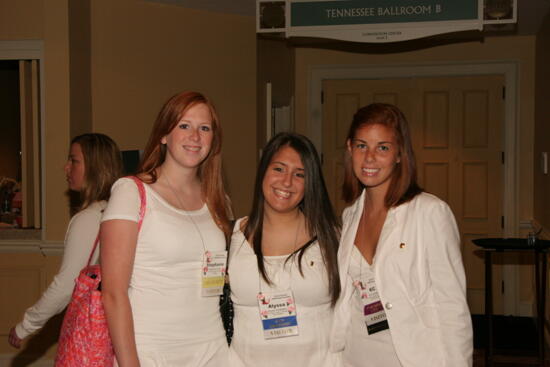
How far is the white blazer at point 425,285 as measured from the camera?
2.00 meters

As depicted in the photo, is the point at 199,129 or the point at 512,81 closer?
the point at 199,129

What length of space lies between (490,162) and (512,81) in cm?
90

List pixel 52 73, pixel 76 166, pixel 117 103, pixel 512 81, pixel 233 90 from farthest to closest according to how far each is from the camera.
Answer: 1. pixel 512 81
2. pixel 233 90
3. pixel 117 103
4. pixel 52 73
5. pixel 76 166

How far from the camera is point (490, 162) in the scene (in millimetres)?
6547

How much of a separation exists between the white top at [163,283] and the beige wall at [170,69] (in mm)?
3206

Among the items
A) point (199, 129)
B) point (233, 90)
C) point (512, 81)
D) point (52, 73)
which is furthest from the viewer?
point (512, 81)

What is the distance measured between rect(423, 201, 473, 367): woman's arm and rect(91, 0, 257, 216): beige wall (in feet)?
11.8

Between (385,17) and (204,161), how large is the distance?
6.59 feet

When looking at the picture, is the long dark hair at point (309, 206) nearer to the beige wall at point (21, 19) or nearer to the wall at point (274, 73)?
the beige wall at point (21, 19)

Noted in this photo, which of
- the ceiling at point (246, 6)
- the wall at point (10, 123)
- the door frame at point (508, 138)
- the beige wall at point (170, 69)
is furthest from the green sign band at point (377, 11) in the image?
the door frame at point (508, 138)

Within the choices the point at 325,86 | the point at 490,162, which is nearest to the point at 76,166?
the point at 325,86

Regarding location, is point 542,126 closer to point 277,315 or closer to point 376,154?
point 376,154

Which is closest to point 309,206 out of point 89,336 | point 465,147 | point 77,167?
point 89,336

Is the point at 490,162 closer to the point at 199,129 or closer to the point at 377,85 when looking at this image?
the point at 377,85
